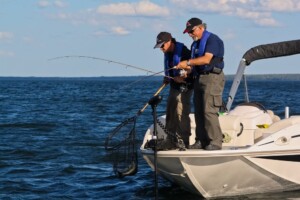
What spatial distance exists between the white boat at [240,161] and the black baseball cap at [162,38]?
1.16m

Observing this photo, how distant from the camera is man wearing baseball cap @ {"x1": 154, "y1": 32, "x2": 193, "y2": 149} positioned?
31.0 ft

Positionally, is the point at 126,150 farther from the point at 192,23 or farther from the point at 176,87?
the point at 192,23

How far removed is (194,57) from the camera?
9.22 meters

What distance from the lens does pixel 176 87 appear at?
978 centimetres

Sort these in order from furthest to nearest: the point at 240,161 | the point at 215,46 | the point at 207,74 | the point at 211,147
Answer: the point at 240,161, the point at 211,147, the point at 207,74, the point at 215,46

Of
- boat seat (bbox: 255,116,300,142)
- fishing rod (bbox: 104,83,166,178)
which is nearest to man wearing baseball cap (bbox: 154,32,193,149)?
fishing rod (bbox: 104,83,166,178)

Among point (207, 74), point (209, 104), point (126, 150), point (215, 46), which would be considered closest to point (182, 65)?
point (207, 74)

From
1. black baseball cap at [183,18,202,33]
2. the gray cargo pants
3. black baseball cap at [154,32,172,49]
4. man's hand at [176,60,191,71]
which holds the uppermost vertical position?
black baseball cap at [183,18,202,33]

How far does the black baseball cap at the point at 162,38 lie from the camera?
9.38 m

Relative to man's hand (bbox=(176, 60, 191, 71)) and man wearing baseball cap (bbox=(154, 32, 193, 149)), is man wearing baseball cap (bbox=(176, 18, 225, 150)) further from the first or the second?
man wearing baseball cap (bbox=(154, 32, 193, 149))

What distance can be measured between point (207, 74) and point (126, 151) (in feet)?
5.43

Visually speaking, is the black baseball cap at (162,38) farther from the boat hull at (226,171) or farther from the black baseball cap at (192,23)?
the boat hull at (226,171)

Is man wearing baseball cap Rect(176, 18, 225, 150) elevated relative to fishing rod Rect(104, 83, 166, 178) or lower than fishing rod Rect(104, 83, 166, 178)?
elevated

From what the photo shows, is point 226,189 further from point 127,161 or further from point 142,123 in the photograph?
point 142,123
